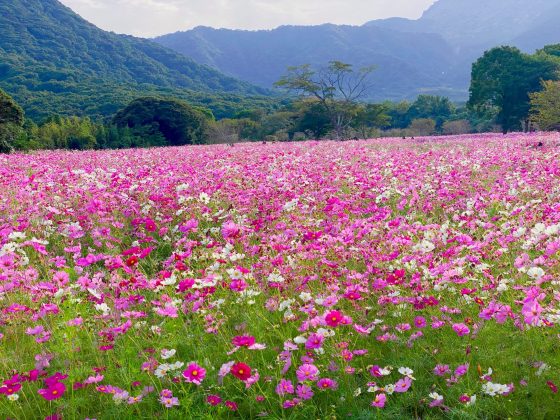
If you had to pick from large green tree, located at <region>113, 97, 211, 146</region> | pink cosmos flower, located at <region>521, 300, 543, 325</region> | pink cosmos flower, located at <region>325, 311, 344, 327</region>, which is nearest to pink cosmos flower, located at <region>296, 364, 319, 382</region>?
pink cosmos flower, located at <region>325, 311, 344, 327</region>

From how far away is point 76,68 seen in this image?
128500 millimetres

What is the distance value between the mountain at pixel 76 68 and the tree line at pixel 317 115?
20.9 metres

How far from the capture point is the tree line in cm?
4038

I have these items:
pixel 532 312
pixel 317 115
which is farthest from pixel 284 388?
pixel 317 115

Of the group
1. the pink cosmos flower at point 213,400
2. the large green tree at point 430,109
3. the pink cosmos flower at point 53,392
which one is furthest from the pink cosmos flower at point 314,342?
the large green tree at point 430,109

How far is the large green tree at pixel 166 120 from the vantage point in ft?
161

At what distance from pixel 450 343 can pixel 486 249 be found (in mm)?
1117

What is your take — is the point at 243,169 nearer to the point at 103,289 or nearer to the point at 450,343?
the point at 103,289

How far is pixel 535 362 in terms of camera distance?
2.82 m

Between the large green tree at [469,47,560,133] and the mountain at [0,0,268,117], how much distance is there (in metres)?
47.6

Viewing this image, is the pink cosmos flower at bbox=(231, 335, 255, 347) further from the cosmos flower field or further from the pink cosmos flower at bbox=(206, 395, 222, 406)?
the pink cosmos flower at bbox=(206, 395, 222, 406)

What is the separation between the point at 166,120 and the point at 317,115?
57.1ft

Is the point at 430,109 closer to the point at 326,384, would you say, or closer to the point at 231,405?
the point at 326,384

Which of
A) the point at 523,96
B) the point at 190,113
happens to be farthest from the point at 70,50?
the point at 523,96
